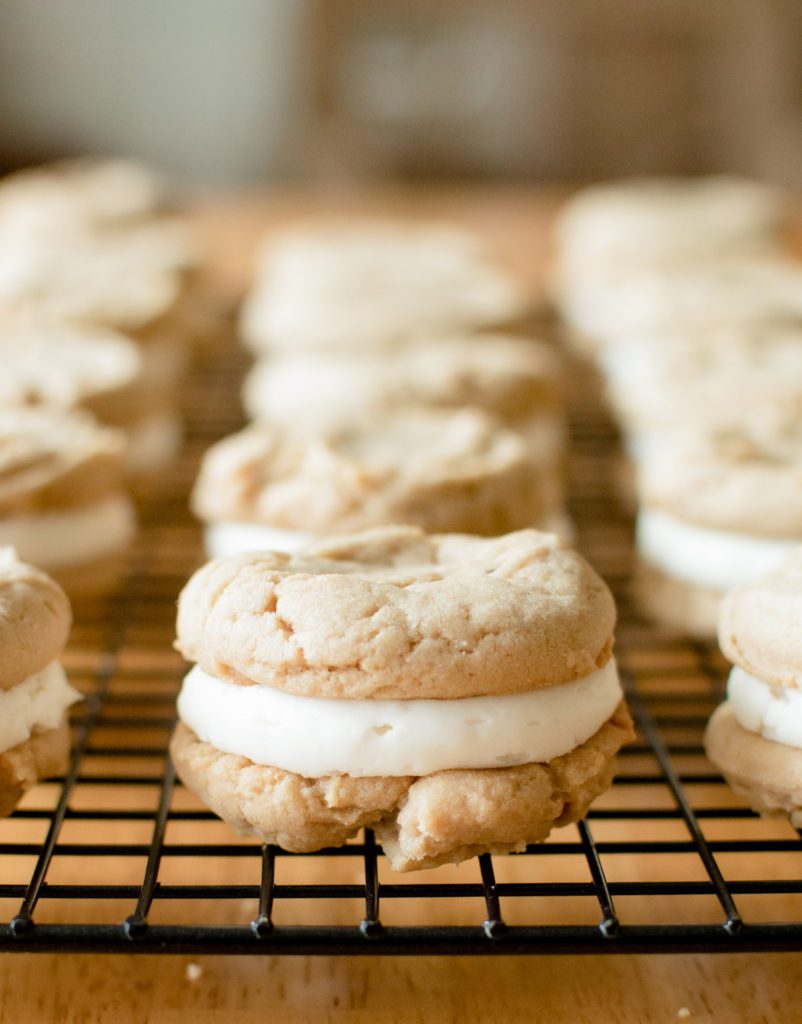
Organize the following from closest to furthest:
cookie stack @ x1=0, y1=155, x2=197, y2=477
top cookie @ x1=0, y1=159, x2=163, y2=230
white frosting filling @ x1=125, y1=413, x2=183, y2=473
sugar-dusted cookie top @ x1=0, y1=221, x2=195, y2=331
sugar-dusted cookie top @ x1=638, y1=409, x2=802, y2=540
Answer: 1. sugar-dusted cookie top @ x1=638, y1=409, x2=802, y2=540
2. white frosting filling @ x1=125, y1=413, x2=183, y2=473
3. cookie stack @ x1=0, y1=155, x2=197, y2=477
4. sugar-dusted cookie top @ x1=0, y1=221, x2=195, y2=331
5. top cookie @ x1=0, y1=159, x2=163, y2=230

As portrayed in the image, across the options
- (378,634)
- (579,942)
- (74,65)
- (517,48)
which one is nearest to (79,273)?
(378,634)

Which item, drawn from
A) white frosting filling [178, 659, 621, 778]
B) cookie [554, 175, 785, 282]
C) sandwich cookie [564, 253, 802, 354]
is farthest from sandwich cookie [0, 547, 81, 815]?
cookie [554, 175, 785, 282]

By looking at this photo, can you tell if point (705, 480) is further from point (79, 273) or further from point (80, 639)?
point (79, 273)

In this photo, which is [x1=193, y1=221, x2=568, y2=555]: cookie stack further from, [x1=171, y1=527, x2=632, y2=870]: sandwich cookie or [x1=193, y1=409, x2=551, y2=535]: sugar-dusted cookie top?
[x1=171, y1=527, x2=632, y2=870]: sandwich cookie

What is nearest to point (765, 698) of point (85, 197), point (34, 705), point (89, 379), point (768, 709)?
point (768, 709)

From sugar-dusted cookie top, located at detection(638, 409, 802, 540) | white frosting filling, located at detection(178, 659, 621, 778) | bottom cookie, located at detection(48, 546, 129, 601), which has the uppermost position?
white frosting filling, located at detection(178, 659, 621, 778)

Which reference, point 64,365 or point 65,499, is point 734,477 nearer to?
point 65,499
